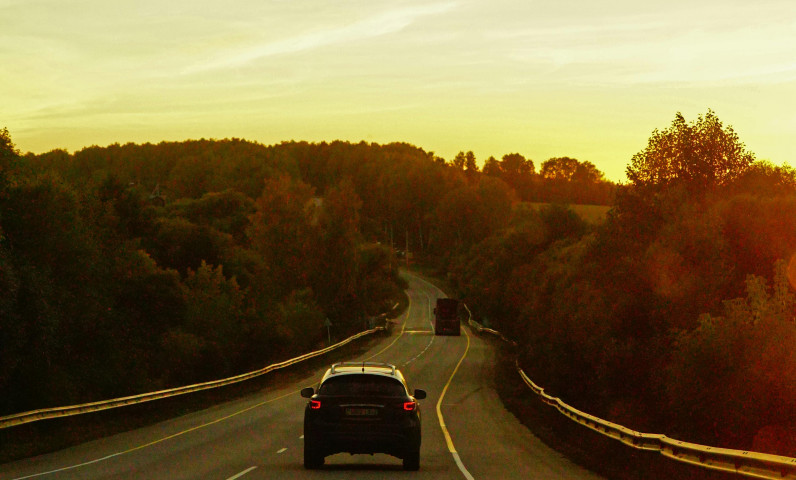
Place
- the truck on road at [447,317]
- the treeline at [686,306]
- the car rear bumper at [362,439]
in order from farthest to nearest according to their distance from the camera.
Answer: the truck on road at [447,317], the treeline at [686,306], the car rear bumper at [362,439]

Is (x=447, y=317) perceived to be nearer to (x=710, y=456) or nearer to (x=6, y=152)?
(x=6, y=152)

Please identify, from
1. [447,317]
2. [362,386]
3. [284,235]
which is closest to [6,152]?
[362,386]

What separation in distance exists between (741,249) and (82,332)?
100ft

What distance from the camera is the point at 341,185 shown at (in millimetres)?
105125

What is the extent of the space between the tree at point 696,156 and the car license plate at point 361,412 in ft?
137

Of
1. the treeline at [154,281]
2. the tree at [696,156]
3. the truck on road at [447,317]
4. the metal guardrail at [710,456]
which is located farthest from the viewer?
the truck on road at [447,317]

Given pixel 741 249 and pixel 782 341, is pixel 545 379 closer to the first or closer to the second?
pixel 741 249

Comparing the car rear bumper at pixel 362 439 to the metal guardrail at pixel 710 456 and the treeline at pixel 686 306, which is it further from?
the treeline at pixel 686 306

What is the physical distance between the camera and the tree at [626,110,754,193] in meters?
58.0

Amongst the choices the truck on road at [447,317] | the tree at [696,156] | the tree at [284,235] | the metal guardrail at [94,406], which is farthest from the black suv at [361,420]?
the truck on road at [447,317]

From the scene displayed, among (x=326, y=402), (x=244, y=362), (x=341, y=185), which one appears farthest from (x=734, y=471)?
(x=341, y=185)

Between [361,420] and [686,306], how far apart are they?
22599 millimetres

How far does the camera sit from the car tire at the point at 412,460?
18.6 m

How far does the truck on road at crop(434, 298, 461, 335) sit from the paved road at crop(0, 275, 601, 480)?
Answer: 5300 centimetres
